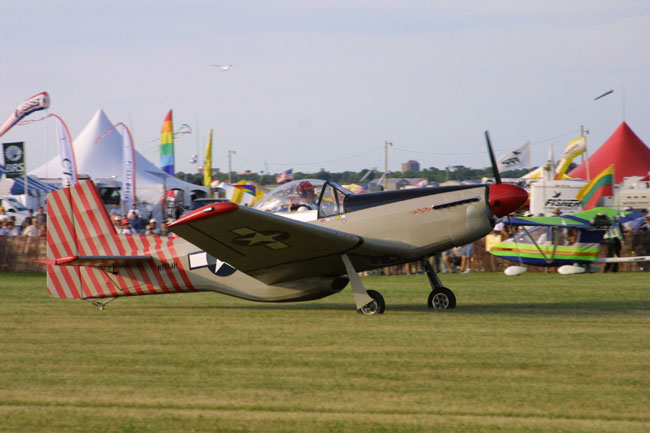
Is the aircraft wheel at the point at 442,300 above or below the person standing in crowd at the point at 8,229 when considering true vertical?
below

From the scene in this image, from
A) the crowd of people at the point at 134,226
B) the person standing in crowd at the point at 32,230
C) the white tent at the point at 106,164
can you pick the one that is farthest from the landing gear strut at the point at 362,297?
the white tent at the point at 106,164

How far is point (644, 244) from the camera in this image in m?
22.2

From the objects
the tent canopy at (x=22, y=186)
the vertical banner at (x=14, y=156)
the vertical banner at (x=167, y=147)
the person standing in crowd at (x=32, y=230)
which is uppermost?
the vertical banner at (x=167, y=147)

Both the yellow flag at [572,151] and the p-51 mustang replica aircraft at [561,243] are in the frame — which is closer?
the p-51 mustang replica aircraft at [561,243]

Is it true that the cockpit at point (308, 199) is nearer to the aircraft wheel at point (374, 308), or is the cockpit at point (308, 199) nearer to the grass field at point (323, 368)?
the aircraft wheel at point (374, 308)

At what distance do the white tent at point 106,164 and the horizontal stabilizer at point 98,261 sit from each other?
2423 centimetres

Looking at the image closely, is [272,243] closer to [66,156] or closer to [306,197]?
[306,197]

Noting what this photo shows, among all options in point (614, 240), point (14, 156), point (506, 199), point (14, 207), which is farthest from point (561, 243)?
point (14, 207)

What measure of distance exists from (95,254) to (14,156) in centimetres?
1811

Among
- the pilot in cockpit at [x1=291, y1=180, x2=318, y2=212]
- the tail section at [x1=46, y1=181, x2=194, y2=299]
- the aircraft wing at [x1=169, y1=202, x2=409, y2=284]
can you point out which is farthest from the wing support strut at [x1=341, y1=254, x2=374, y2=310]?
the tail section at [x1=46, y1=181, x2=194, y2=299]

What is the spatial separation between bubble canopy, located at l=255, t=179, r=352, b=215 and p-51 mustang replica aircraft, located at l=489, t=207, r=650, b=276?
9211 mm

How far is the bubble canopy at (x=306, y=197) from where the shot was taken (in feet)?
36.0

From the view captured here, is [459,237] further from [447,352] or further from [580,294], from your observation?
[580,294]

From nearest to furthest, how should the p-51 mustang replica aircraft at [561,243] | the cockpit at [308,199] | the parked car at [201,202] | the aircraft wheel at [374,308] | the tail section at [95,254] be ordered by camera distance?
the aircraft wheel at [374,308], the cockpit at [308,199], the tail section at [95,254], the p-51 mustang replica aircraft at [561,243], the parked car at [201,202]
